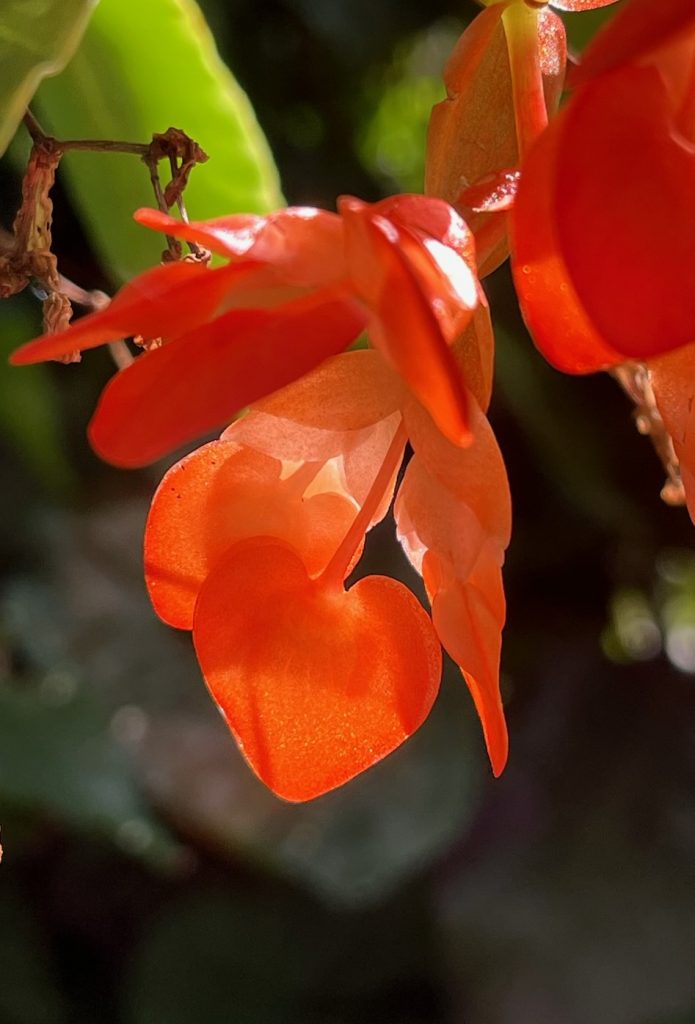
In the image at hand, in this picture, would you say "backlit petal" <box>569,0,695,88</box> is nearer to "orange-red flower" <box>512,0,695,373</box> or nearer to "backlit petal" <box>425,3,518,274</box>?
"orange-red flower" <box>512,0,695,373</box>

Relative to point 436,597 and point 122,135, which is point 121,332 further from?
point 122,135

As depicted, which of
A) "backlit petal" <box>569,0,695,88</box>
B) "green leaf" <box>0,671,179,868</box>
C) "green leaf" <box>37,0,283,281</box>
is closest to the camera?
"backlit petal" <box>569,0,695,88</box>

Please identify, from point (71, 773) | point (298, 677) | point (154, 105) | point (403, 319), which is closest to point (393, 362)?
point (403, 319)

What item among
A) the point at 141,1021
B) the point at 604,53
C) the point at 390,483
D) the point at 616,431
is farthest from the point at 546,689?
the point at 604,53

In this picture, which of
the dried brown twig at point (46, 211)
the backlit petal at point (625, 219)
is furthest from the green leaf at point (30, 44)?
the backlit petal at point (625, 219)

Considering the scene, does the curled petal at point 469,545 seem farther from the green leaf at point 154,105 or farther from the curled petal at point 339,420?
the green leaf at point 154,105

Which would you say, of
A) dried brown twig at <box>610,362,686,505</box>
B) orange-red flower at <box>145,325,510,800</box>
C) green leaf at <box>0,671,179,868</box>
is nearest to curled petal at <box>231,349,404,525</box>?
orange-red flower at <box>145,325,510,800</box>
